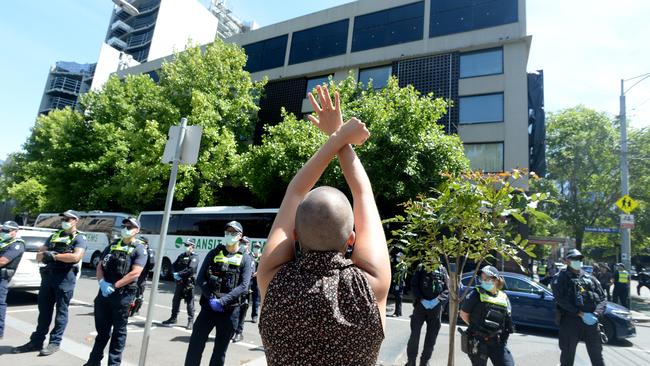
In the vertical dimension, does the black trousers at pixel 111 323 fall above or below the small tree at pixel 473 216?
below

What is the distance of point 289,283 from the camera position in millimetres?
1330

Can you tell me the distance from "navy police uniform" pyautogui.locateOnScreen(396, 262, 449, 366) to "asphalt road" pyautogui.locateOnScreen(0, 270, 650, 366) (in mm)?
763

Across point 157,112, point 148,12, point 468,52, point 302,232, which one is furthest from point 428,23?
point 148,12

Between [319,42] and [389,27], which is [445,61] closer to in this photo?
[389,27]

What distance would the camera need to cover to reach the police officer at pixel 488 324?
4.39m

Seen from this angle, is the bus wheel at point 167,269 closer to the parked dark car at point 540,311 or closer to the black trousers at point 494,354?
the parked dark car at point 540,311

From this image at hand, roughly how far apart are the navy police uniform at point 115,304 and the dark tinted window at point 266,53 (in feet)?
71.4

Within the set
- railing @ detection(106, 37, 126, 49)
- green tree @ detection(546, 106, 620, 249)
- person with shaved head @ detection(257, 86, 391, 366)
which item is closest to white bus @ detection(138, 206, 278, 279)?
person with shaved head @ detection(257, 86, 391, 366)

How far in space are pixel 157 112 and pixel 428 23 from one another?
15005mm

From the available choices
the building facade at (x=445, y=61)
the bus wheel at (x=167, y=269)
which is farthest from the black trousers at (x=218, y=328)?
the building facade at (x=445, y=61)

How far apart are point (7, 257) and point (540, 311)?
11.1 m

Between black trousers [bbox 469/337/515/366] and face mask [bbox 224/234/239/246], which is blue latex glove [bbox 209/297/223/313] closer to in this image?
face mask [bbox 224/234/239/246]

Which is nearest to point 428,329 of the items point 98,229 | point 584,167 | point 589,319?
point 589,319

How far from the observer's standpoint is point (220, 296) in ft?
14.3
